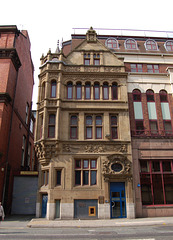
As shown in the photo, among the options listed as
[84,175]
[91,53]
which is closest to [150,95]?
[91,53]

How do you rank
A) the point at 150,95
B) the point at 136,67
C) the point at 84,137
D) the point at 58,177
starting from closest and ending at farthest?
the point at 58,177 < the point at 84,137 < the point at 150,95 < the point at 136,67

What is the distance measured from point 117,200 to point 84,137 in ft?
22.8

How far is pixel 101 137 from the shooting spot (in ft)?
68.4

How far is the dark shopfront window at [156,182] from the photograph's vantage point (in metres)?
19.6

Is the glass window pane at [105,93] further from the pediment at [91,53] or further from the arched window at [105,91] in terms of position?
the pediment at [91,53]

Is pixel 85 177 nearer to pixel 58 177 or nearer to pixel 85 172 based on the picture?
pixel 85 172

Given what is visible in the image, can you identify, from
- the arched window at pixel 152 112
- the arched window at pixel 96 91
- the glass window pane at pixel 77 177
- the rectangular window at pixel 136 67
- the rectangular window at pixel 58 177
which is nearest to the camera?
the rectangular window at pixel 58 177

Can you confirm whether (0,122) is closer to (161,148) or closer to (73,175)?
(73,175)

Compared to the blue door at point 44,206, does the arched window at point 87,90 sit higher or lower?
higher

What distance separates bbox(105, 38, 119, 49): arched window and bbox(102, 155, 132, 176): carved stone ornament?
52.8 feet

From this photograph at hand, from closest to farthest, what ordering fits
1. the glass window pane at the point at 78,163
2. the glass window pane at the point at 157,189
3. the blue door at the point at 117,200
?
→ the blue door at the point at 117,200, the glass window pane at the point at 157,189, the glass window pane at the point at 78,163

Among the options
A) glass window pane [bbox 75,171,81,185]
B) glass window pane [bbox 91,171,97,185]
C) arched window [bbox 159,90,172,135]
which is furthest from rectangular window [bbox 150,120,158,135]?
glass window pane [bbox 75,171,81,185]

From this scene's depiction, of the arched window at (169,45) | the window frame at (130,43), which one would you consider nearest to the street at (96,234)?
the window frame at (130,43)

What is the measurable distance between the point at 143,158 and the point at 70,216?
30.1 feet
